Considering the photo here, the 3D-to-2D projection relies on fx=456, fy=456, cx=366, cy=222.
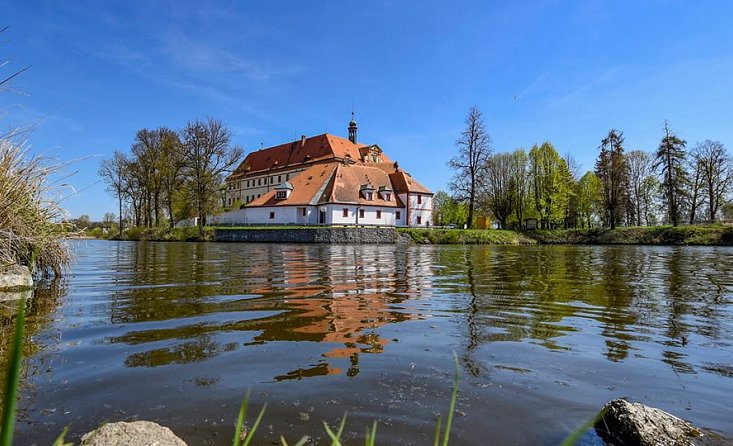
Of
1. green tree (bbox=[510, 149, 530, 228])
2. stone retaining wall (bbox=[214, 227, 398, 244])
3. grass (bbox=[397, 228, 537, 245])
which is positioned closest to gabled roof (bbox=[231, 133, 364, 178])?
stone retaining wall (bbox=[214, 227, 398, 244])

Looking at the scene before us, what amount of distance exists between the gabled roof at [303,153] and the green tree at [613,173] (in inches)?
1472

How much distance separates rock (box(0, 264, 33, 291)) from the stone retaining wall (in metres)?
37.3

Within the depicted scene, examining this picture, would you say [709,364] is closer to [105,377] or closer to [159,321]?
[105,377]

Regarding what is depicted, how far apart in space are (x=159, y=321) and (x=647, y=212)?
69851mm

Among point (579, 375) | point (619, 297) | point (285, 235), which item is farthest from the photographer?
point (285, 235)

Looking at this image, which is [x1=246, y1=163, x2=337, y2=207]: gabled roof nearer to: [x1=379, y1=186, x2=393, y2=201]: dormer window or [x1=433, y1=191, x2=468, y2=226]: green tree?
[x1=379, y1=186, x2=393, y2=201]: dormer window

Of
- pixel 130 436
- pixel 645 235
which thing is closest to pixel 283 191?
pixel 645 235

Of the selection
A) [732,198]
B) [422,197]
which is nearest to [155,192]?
[422,197]

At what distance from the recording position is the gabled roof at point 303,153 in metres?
75.0

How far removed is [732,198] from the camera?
176 ft

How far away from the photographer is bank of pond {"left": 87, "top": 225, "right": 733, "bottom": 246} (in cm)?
4484

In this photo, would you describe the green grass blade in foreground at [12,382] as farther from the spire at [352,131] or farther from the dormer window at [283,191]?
the spire at [352,131]

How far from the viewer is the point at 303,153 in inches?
3113

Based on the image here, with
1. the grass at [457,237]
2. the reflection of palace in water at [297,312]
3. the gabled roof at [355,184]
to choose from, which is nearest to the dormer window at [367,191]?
the gabled roof at [355,184]
